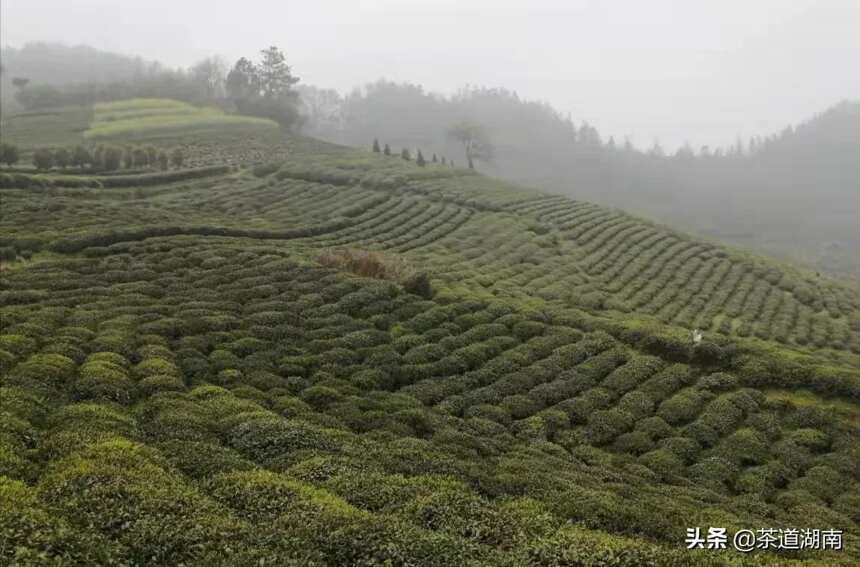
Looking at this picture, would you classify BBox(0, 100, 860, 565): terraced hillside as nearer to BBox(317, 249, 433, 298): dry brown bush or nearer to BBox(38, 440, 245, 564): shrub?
BBox(38, 440, 245, 564): shrub

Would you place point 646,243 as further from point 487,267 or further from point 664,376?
point 664,376

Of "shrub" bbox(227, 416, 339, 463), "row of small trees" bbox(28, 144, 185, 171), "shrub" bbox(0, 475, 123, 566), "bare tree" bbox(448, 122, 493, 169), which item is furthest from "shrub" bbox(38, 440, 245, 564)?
"bare tree" bbox(448, 122, 493, 169)

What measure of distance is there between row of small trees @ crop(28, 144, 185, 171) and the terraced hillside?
58.1ft

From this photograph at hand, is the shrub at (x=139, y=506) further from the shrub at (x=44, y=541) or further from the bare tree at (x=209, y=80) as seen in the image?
the bare tree at (x=209, y=80)

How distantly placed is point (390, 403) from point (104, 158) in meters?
59.3

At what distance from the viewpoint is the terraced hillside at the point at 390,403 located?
13.9m

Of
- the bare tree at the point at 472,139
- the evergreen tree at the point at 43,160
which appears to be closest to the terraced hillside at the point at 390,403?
the evergreen tree at the point at 43,160

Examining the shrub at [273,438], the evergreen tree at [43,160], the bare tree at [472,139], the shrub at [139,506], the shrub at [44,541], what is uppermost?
the bare tree at [472,139]

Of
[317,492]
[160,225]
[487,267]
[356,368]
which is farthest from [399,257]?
[317,492]

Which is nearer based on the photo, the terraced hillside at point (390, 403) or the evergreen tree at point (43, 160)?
the terraced hillside at point (390, 403)

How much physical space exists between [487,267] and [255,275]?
1710 centimetres

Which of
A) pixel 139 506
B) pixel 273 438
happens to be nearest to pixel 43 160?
pixel 273 438

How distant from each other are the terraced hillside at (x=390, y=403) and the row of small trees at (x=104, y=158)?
58.1 feet

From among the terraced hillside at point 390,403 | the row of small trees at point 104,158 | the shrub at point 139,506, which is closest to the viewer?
the shrub at point 139,506
